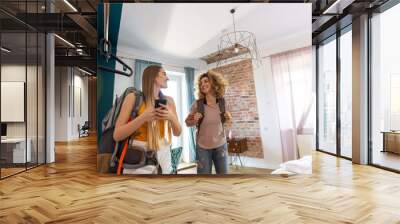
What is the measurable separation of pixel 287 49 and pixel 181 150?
2.12m

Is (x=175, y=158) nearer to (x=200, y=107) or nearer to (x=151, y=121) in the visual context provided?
(x=151, y=121)

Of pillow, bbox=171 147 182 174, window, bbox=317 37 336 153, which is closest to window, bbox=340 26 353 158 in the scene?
window, bbox=317 37 336 153

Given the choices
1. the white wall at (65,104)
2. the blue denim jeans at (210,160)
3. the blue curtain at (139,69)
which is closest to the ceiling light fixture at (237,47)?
the blue curtain at (139,69)

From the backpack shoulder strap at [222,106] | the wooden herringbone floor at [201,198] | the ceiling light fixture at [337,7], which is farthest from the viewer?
the ceiling light fixture at [337,7]

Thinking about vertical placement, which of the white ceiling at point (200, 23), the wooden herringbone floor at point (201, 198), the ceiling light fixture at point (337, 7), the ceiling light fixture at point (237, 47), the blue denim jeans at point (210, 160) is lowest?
the wooden herringbone floor at point (201, 198)

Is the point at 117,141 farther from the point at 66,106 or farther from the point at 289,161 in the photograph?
the point at 66,106

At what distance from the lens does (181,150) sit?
4.70 metres

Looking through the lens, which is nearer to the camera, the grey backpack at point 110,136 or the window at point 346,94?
the grey backpack at point 110,136

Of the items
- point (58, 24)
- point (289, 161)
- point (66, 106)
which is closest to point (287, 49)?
point (289, 161)

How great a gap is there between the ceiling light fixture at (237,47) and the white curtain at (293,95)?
0.31 metres

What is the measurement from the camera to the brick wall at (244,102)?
4672 mm

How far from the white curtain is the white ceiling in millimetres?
341

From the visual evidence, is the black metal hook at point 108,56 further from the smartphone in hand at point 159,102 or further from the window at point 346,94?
the window at point 346,94

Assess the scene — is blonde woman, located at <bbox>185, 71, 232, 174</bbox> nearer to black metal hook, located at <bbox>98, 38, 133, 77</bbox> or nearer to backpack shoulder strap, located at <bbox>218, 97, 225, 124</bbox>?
backpack shoulder strap, located at <bbox>218, 97, 225, 124</bbox>
